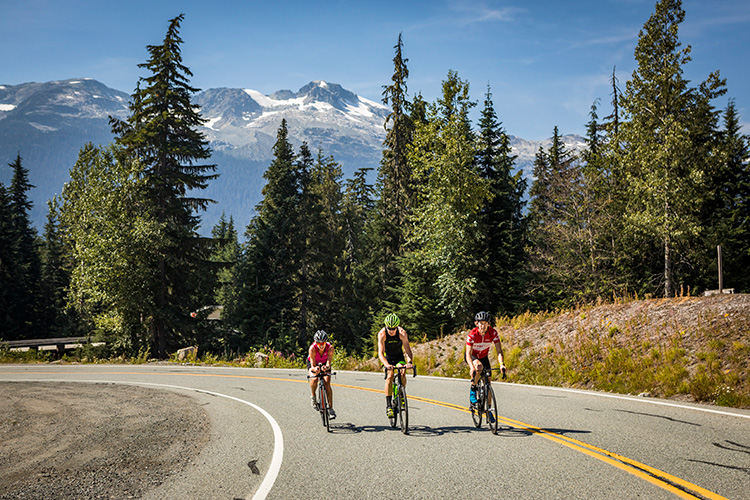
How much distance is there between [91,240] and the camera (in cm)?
3058

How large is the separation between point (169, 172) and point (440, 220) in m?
18.6

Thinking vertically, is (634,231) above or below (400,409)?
above

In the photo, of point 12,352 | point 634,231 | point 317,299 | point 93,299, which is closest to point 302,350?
point 317,299

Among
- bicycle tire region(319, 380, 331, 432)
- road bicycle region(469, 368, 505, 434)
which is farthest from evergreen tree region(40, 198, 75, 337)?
road bicycle region(469, 368, 505, 434)

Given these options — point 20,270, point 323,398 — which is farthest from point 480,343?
point 20,270

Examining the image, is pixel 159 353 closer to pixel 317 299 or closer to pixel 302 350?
pixel 302 350

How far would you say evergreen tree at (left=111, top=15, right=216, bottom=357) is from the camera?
32.8 m

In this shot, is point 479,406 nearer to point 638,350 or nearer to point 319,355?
point 319,355

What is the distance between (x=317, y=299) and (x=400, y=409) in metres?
39.7

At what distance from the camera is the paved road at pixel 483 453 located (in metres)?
5.43

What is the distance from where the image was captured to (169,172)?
1325 inches

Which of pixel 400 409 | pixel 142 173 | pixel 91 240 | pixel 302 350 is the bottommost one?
pixel 302 350

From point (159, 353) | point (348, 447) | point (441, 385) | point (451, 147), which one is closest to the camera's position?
point (348, 447)

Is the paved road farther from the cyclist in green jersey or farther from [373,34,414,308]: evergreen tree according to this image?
[373,34,414,308]: evergreen tree
